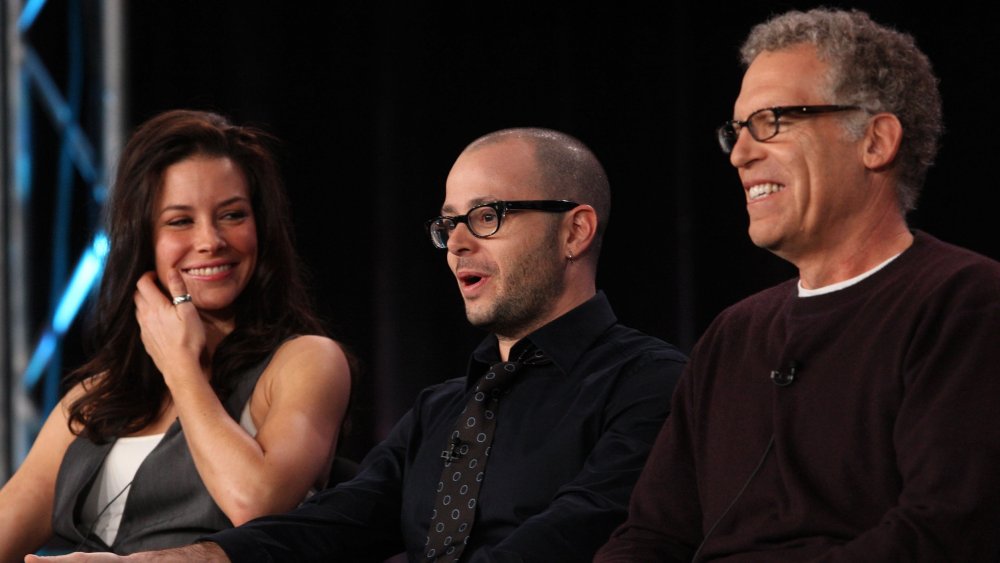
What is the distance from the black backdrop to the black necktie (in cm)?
160

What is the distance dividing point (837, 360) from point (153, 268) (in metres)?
1.64

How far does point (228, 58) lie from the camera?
4277mm

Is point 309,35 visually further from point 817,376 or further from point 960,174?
point 817,376

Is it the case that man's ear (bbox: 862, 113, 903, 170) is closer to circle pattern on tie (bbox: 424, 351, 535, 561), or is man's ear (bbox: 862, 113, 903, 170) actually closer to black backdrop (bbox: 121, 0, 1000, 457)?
circle pattern on tie (bbox: 424, 351, 535, 561)

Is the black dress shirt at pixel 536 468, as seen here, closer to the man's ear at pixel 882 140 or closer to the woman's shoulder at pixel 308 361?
the woman's shoulder at pixel 308 361

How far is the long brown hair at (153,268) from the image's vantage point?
274cm

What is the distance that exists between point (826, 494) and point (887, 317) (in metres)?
0.25

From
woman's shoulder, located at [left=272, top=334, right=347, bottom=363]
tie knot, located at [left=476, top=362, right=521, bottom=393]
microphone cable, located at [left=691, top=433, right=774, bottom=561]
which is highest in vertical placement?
woman's shoulder, located at [left=272, top=334, right=347, bottom=363]

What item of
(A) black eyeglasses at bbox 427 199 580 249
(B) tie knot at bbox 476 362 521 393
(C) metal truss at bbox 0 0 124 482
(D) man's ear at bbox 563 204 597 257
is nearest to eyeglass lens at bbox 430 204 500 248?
(A) black eyeglasses at bbox 427 199 580 249

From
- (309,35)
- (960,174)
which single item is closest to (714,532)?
(960,174)

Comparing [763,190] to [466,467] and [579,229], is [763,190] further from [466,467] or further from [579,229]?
[466,467]

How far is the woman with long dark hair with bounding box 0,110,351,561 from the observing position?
253 cm

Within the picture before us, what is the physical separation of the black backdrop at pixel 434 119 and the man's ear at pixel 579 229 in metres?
1.44

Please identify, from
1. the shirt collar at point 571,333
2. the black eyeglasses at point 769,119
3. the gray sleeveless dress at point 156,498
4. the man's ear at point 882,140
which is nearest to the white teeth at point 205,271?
the gray sleeveless dress at point 156,498
